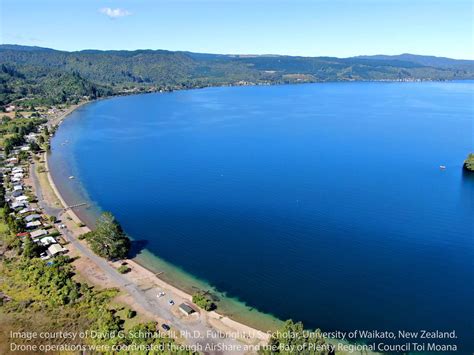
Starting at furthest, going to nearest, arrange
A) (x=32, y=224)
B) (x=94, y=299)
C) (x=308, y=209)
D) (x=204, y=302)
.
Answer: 1. (x=308, y=209)
2. (x=32, y=224)
3. (x=94, y=299)
4. (x=204, y=302)

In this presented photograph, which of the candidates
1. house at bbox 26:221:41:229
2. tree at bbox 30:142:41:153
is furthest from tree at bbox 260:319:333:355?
tree at bbox 30:142:41:153

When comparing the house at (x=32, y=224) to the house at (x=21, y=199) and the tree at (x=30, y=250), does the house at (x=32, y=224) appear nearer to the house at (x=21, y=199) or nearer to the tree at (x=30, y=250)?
the tree at (x=30, y=250)

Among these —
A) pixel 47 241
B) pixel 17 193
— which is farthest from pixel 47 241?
pixel 17 193

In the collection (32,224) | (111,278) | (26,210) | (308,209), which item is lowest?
(111,278)

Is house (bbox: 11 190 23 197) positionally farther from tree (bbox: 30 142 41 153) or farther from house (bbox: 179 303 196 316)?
house (bbox: 179 303 196 316)

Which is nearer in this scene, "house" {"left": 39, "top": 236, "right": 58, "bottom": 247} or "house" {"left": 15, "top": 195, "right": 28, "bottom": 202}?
"house" {"left": 39, "top": 236, "right": 58, "bottom": 247}

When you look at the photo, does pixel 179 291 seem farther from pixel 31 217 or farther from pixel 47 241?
pixel 31 217
